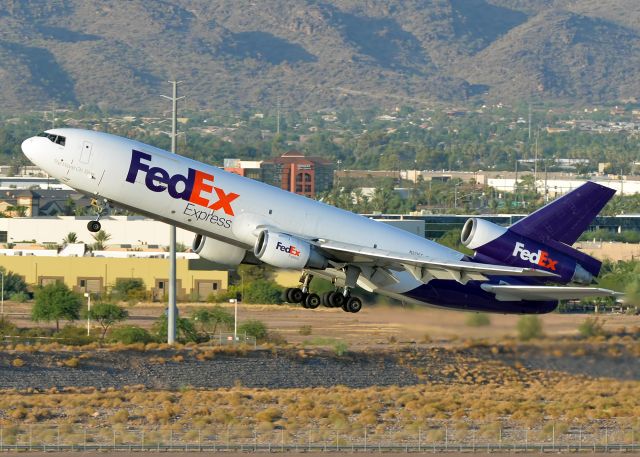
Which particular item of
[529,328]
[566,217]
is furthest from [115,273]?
[566,217]

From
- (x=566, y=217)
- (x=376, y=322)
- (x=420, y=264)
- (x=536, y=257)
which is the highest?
(x=566, y=217)

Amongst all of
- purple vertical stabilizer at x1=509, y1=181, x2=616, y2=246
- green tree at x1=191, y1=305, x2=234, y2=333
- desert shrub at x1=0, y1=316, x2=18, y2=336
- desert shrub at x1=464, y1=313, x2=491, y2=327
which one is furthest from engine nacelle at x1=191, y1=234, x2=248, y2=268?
green tree at x1=191, y1=305, x2=234, y2=333

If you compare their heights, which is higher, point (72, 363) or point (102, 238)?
point (102, 238)

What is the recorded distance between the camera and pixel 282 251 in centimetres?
6938

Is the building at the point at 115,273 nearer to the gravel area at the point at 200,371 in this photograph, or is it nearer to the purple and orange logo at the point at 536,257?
the gravel area at the point at 200,371

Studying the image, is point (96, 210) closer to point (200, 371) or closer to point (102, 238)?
point (200, 371)

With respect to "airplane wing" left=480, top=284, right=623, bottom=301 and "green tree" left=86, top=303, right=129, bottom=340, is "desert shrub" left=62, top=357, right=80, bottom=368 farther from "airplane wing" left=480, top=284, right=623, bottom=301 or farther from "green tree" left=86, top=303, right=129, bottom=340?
"airplane wing" left=480, top=284, right=623, bottom=301

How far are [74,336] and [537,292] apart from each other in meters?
43.8

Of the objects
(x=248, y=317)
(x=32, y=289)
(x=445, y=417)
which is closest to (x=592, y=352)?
(x=445, y=417)

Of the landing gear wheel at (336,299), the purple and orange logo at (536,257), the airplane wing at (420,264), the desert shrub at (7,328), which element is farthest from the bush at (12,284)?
the airplane wing at (420,264)

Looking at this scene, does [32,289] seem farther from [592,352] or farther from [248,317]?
[592,352]

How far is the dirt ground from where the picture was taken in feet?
265

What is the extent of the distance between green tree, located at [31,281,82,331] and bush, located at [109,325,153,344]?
9.61m

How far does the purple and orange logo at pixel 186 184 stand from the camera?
225 ft
